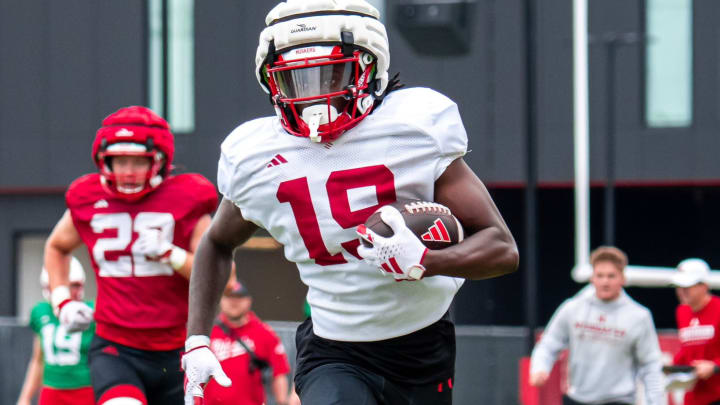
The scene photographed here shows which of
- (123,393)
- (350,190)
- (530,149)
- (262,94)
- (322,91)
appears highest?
(262,94)

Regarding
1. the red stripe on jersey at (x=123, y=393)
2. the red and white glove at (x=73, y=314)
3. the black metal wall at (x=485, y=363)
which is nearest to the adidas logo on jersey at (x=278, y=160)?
the red stripe on jersey at (x=123, y=393)

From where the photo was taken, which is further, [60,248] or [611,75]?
[611,75]

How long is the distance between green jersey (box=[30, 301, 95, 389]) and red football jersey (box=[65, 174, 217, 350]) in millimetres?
2217

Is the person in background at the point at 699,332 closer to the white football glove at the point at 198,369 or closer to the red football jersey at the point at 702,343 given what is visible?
the red football jersey at the point at 702,343

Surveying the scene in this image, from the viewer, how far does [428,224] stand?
334 centimetres

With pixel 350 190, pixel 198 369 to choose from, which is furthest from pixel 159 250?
pixel 350 190

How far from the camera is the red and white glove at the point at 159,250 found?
534cm

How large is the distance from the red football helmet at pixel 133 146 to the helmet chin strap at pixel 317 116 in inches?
81.1

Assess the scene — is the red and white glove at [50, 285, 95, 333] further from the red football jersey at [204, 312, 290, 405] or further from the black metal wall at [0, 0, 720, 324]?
the black metal wall at [0, 0, 720, 324]

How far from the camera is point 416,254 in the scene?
328 cm

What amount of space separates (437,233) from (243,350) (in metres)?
4.80

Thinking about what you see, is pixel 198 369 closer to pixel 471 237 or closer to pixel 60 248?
pixel 471 237

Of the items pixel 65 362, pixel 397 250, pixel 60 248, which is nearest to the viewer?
pixel 397 250

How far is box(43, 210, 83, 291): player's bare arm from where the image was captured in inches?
227
